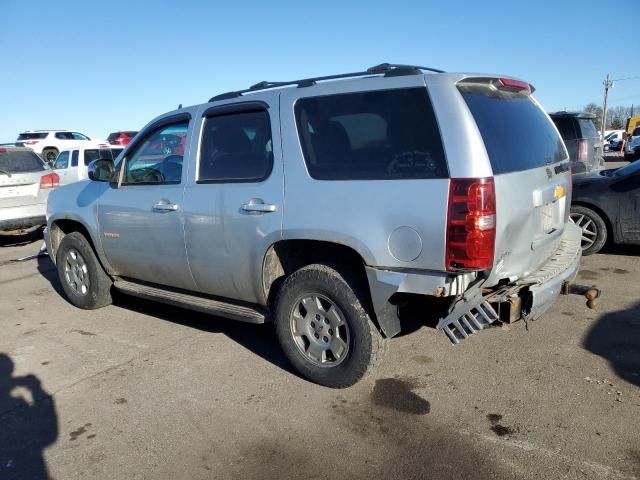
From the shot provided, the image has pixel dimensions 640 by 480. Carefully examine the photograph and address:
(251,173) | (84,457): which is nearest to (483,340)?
(251,173)

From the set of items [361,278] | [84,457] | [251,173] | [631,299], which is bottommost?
[84,457]

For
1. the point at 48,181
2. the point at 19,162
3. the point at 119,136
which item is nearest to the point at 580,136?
the point at 48,181

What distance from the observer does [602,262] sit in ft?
21.6

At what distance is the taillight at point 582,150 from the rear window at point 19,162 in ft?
32.4

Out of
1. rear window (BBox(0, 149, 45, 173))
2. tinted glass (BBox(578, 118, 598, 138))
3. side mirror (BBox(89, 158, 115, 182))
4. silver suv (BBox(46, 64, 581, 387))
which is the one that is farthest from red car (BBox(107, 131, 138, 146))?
silver suv (BBox(46, 64, 581, 387))

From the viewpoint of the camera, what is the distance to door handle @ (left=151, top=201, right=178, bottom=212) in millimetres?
4268

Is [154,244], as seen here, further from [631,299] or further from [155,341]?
[631,299]

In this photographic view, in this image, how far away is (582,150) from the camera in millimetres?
9656

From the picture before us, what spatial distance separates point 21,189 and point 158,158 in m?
5.66

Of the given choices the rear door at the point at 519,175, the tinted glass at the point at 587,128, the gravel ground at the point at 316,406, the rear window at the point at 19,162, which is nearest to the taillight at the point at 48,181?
the rear window at the point at 19,162

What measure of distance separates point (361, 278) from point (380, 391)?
0.81 metres

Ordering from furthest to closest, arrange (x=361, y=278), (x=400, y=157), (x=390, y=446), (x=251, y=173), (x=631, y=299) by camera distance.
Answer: (x=631, y=299)
(x=251, y=173)
(x=361, y=278)
(x=400, y=157)
(x=390, y=446)

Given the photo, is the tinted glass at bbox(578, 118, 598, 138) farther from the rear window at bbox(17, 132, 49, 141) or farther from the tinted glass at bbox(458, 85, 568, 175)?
the rear window at bbox(17, 132, 49, 141)

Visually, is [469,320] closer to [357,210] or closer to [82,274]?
[357,210]
